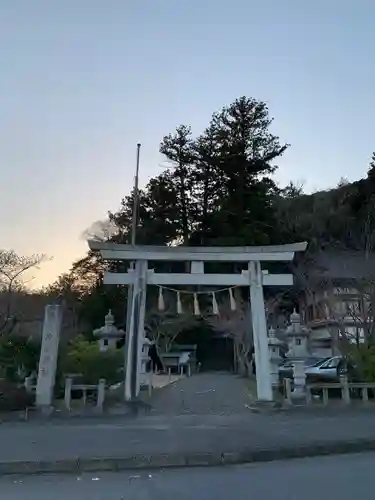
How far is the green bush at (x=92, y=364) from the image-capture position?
58.2 feet

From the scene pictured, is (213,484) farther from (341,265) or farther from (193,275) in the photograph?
(341,265)

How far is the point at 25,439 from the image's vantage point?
992 cm

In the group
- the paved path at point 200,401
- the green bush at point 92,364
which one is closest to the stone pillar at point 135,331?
→ the paved path at point 200,401

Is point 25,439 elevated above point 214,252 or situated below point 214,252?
below

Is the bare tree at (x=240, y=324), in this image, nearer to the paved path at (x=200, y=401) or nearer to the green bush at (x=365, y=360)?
the paved path at (x=200, y=401)

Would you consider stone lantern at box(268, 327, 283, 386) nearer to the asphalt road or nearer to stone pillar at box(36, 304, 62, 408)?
stone pillar at box(36, 304, 62, 408)

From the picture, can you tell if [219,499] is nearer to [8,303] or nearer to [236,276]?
[236,276]

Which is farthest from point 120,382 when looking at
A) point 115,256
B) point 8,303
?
point 8,303

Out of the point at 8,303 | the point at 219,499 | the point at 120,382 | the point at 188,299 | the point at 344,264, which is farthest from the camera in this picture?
the point at 188,299

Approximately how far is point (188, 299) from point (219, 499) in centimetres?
2671

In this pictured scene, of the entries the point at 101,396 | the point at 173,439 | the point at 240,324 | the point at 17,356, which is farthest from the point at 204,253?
the point at 240,324

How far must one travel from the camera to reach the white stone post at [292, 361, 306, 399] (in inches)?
681

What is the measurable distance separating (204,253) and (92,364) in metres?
5.27

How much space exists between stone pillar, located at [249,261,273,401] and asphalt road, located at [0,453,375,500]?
25.9ft
